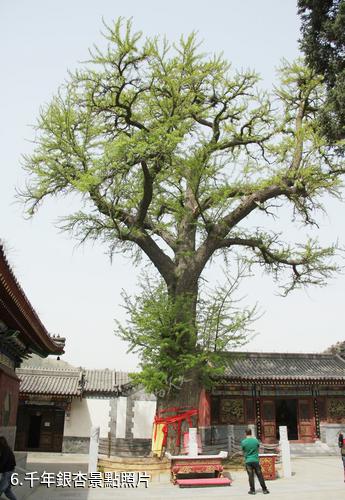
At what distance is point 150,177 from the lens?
40.0 ft

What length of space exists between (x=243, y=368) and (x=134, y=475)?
1014 centimetres

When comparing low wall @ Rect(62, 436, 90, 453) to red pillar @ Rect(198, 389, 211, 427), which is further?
low wall @ Rect(62, 436, 90, 453)

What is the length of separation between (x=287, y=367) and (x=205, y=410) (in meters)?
4.78

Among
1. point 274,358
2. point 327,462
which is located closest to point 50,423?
point 274,358

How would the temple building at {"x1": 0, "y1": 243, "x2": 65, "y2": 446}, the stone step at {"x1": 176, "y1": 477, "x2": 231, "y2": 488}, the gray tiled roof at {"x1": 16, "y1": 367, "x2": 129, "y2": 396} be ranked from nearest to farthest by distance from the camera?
the temple building at {"x1": 0, "y1": 243, "x2": 65, "y2": 446}, the stone step at {"x1": 176, "y1": 477, "x2": 231, "y2": 488}, the gray tiled roof at {"x1": 16, "y1": 367, "x2": 129, "y2": 396}

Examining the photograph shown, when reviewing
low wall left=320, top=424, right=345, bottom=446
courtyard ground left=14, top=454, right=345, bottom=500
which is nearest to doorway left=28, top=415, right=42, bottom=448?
courtyard ground left=14, top=454, right=345, bottom=500

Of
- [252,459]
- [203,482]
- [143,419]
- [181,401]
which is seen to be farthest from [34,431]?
[252,459]

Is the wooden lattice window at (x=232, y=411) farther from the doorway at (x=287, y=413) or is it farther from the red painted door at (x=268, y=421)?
the doorway at (x=287, y=413)

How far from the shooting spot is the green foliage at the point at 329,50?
721cm

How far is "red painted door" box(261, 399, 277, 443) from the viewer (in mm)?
18344

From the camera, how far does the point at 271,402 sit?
18.9m

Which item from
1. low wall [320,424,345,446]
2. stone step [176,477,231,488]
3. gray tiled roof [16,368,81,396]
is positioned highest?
gray tiled roof [16,368,81,396]

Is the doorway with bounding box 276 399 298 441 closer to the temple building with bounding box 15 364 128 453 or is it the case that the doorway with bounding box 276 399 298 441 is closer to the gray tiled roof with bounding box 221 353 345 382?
the gray tiled roof with bounding box 221 353 345 382

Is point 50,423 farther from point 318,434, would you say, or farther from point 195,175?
point 195,175
